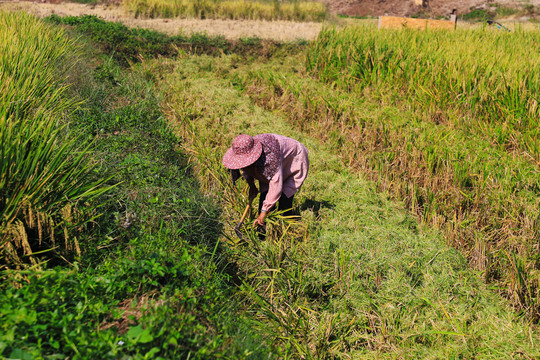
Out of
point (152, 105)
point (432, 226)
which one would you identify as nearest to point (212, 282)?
point (432, 226)

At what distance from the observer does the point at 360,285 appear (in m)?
3.17

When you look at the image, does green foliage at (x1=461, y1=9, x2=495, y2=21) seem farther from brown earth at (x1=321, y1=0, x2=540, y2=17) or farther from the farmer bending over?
the farmer bending over

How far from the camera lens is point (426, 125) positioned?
17.1 feet

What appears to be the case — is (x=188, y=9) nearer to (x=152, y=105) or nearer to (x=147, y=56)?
(x=147, y=56)

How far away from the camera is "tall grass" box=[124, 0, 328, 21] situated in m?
13.5

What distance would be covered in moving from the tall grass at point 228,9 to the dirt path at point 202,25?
691 millimetres

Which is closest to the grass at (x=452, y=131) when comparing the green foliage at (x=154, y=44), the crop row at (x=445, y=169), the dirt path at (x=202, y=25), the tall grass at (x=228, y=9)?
the crop row at (x=445, y=169)

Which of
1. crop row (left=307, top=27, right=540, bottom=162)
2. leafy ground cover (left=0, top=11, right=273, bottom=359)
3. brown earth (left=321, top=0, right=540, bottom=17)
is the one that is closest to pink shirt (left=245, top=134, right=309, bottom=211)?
leafy ground cover (left=0, top=11, right=273, bottom=359)

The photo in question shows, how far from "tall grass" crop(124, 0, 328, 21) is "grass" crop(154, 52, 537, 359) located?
35.1ft

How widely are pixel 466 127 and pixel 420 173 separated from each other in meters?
1.20

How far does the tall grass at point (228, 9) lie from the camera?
13.5 m


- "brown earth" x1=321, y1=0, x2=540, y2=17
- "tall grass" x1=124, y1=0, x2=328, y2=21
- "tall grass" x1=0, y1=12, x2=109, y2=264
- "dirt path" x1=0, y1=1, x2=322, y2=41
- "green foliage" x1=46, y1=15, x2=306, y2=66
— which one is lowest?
"tall grass" x1=0, y1=12, x2=109, y2=264

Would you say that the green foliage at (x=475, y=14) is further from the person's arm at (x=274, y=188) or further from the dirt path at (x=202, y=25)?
the person's arm at (x=274, y=188)

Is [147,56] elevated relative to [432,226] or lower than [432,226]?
→ elevated
